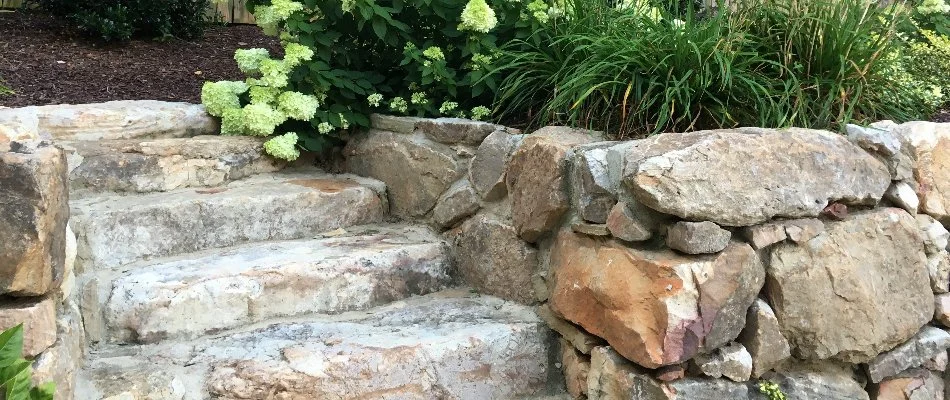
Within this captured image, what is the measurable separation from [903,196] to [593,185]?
1.05 metres

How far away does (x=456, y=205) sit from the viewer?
308 cm

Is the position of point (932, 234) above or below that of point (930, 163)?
below

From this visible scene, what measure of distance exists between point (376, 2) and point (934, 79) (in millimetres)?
2506

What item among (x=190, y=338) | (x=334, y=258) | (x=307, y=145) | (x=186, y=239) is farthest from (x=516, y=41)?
(x=190, y=338)

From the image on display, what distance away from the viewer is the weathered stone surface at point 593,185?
243cm

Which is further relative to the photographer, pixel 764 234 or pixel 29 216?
pixel 764 234

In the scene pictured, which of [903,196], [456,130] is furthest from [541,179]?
[903,196]

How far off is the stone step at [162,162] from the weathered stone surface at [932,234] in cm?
253

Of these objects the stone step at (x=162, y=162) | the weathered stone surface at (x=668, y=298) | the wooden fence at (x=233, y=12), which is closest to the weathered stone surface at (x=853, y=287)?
the weathered stone surface at (x=668, y=298)

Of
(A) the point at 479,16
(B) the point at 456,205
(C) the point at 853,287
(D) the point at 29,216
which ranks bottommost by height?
(B) the point at 456,205

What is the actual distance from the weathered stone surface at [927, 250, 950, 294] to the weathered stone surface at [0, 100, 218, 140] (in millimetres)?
2849

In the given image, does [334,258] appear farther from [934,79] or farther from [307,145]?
[934,79]

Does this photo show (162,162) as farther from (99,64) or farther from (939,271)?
(939,271)

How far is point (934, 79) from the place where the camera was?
352cm
